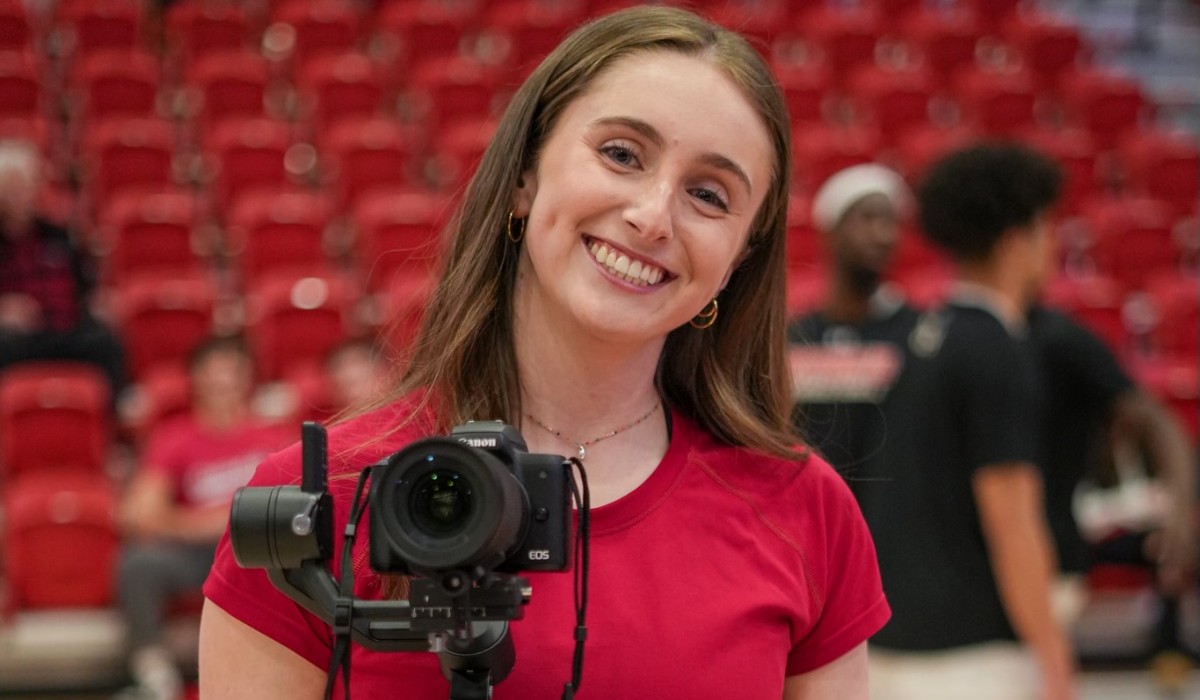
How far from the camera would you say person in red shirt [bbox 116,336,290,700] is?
13.5 feet

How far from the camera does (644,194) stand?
1.29m

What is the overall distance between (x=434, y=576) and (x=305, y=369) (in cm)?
428

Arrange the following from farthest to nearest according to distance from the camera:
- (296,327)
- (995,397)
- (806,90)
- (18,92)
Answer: (806,90), (18,92), (296,327), (995,397)

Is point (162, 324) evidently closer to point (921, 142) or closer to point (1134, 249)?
point (921, 142)

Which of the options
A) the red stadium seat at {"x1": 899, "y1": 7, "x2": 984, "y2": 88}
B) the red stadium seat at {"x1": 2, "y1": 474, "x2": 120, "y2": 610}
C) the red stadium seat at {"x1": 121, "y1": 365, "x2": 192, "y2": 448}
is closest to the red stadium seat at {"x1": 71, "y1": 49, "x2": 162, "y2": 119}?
the red stadium seat at {"x1": 121, "y1": 365, "x2": 192, "y2": 448}

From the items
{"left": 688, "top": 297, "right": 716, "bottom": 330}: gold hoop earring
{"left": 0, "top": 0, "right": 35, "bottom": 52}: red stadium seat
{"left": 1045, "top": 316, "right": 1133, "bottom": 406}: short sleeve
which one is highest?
{"left": 0, "top": 0, "right": 35, "bottom": 52}: red stadium seat

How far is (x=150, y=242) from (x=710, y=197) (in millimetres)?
5007

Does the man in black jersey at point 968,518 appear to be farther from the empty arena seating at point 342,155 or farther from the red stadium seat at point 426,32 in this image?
the red stadium seat at point 426,32

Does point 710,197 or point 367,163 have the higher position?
point 710,197

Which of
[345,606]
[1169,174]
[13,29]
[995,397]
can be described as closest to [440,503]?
[345,606]

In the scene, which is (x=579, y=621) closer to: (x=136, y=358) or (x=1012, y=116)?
(x=136, y=358)

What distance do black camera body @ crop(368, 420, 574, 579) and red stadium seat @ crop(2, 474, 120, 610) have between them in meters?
3.60

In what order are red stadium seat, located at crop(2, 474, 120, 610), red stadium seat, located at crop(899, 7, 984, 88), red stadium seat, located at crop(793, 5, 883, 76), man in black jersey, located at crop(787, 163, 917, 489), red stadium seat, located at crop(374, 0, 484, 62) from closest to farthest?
man in black jersey, located at crop(787, 163, 917, 489)
red stadium seat, located at crop(2, 474, 120, 610)
red stadium seat, located at crop(374, 0, 484, 62)
red stadium seat, located at crop(793, 5, 883, 76)
red stadium seat, located at crop(899, 7, 984, 88)

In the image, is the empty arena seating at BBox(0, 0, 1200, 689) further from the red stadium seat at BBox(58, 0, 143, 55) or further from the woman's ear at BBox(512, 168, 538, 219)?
the woman's ear at BBox(512, 168, 538, 219)
